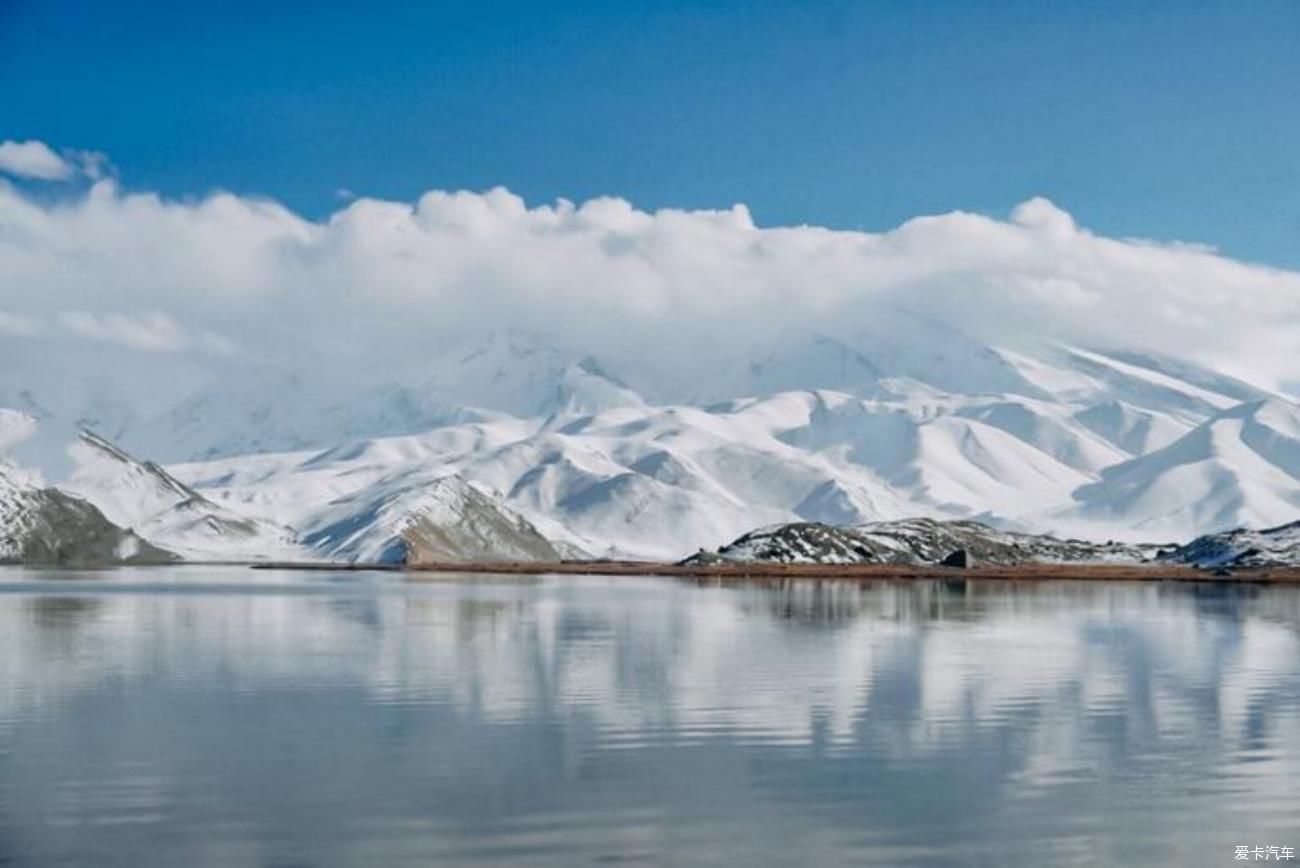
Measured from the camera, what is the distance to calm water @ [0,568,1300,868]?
2378 centimetres

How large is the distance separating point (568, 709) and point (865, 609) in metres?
60.5

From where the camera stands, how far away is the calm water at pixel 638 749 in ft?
78.0

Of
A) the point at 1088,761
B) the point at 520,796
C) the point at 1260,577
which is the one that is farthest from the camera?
the point at 1260,577

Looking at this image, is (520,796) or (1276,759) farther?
(1276,759)

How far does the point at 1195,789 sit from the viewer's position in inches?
1108

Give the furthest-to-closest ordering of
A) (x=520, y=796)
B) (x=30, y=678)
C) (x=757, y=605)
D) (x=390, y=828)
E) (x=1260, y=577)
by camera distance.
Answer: (x=1260, y=577) → (x=757, y=605) → (x=30, y=678) → (x=520, y=796) → (x=390, y=828)

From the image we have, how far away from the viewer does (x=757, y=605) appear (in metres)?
104

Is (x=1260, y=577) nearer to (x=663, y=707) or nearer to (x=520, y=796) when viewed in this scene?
(x=663, y=707)

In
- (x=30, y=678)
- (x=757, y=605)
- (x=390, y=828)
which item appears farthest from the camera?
(x=757, y=605)

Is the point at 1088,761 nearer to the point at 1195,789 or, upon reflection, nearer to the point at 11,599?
the point at 1195,789

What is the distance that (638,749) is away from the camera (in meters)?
32.5

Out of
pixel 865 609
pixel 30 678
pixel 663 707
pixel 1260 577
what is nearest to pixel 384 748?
pixel 663 707

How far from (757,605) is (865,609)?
9315 mm

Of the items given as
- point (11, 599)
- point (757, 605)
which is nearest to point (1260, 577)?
point (757, 605)
